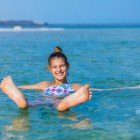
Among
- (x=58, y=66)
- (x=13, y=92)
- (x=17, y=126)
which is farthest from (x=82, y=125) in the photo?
(x=58, y=66)

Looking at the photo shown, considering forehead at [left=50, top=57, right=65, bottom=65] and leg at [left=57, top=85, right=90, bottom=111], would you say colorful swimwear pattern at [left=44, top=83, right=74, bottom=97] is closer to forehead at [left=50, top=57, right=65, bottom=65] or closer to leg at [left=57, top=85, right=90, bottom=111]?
forehead at [left=50, top=57, right=65, bottom=65]

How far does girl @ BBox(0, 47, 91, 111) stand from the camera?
568 cm

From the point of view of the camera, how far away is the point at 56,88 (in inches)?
262

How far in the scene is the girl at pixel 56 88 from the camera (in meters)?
5.68

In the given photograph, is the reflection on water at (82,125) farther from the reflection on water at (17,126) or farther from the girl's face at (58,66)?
the girl's face at (58,66)

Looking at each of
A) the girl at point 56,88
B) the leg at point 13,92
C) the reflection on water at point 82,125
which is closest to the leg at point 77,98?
the girl at point 56,88

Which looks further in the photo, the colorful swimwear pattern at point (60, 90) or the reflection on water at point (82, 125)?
the colorful swimwear pattern at point (60, 90)

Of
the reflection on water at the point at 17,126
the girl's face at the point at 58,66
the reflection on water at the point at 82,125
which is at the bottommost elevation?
the reflection on water at the point at 17,126

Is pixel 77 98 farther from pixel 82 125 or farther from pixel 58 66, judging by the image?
pixel 58 66

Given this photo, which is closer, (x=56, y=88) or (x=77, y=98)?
(x=77, y=98)

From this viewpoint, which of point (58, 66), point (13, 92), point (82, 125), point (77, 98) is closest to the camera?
point (82, 125)

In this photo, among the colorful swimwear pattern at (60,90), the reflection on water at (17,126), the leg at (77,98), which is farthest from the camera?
the colorful swimwear pattern at (60,90)

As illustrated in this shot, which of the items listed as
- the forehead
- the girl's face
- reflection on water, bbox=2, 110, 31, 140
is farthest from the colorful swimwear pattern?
reflection on water, bbox=2, 110, 31, 140

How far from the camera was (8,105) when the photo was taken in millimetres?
6547
